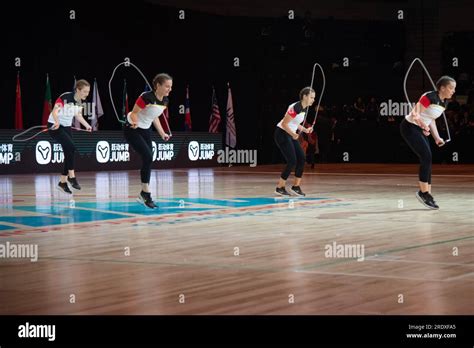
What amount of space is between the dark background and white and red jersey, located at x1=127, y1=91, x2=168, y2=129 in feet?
52.3

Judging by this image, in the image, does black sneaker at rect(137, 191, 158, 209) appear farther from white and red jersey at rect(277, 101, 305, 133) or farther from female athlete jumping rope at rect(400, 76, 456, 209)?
female athlete jumping rope at rect(400, 76, 456, 209)

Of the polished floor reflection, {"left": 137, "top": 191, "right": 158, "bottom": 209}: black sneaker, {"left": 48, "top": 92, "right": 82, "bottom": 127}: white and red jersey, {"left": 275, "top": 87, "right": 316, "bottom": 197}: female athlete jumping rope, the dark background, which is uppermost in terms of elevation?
the dark background

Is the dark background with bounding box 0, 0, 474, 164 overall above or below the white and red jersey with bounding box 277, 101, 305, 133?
above

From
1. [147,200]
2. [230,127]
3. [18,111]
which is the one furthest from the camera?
[230,127]

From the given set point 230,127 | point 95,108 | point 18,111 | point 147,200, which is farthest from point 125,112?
point 147,200

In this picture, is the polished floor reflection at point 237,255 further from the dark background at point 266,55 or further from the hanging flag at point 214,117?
the hanging flag at point 214,117

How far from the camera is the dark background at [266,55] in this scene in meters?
30.9

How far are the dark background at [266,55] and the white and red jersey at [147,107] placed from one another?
628 inches

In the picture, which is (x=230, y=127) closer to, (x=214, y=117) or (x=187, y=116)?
(x=214, y=117)

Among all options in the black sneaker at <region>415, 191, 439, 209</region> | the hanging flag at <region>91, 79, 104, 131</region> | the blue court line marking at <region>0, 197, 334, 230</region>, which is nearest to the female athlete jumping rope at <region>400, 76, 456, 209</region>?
the black sneaker at <region>415, 191, 439, 209</region>

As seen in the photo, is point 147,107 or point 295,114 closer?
point 147,107

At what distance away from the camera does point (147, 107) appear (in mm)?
14234

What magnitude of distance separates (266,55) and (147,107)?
23.3 m

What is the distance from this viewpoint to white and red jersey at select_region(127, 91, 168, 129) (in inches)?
559
